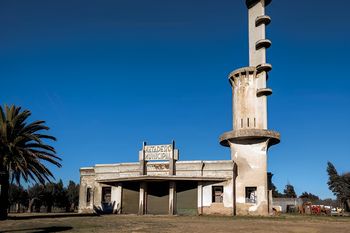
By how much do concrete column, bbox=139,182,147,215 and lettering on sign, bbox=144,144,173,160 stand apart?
2899 mm

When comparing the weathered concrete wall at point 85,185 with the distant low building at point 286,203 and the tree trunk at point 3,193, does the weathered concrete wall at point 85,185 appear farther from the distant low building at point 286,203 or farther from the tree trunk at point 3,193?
the distant low building at point 286,203

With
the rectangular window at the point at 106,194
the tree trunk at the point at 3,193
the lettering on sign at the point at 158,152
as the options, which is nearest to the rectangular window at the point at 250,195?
the lettering on sign at the point at 158,152

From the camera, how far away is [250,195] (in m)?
36.6

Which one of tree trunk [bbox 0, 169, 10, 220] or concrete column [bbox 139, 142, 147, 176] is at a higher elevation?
concrete column [bbox 139, 142, 147, 176]

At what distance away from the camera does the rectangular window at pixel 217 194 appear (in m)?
36.7

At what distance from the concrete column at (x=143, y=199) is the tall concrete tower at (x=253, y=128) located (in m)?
9.13

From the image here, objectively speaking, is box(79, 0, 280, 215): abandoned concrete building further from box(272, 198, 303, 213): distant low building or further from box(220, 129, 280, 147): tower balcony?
box(272, 198, 303, 213): distant low building

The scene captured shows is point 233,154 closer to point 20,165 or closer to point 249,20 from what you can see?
point 249,20

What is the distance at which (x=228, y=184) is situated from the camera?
36438 millimetres

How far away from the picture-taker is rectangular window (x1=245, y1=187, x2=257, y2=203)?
3626 cm

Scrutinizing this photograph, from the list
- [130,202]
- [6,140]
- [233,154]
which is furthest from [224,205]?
[6,140]

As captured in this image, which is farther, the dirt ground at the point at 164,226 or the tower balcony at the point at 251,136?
the tower balcony at the point at 251,136

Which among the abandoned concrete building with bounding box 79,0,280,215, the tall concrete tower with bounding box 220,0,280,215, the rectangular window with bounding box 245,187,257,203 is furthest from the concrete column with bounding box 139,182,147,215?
the rectangular window with bounding box 245,187,257,203

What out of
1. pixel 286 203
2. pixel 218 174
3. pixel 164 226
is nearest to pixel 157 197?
pixel 218 174
